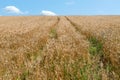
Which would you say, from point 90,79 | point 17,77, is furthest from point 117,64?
point 17,77

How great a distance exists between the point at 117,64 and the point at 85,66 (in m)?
0.83

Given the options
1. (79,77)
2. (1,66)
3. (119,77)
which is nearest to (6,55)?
(1,66)

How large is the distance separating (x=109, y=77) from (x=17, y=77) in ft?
5.78

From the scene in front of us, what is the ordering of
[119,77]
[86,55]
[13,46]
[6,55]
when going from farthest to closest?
[13,46], [86,55], [6,55], [119,77]

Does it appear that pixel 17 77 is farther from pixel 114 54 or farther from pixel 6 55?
pixel 114 54

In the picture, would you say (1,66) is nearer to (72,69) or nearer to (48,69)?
(48,69)

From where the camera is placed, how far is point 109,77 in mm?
5727

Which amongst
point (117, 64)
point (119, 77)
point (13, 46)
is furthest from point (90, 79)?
point (13, 46)

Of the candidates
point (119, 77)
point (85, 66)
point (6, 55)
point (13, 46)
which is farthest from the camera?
point (13, 46)

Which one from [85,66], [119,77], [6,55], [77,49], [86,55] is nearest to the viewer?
[119,77]

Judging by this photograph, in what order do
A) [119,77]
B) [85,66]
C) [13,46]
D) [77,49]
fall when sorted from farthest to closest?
[13,46] < [77,49] < [85,66] < [119,77]

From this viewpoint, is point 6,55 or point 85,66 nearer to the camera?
point 85,66

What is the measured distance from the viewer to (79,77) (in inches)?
223

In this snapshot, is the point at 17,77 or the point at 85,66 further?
the point at 85,66
